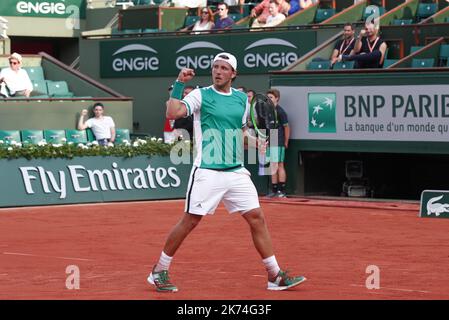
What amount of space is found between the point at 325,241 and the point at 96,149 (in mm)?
6900

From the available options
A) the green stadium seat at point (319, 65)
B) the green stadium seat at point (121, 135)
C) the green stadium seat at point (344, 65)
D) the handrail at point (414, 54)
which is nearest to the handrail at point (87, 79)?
the green stadium seat at point (121, 135)

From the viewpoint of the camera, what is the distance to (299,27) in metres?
23.6

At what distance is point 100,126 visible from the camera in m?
21.8

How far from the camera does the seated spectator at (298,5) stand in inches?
966

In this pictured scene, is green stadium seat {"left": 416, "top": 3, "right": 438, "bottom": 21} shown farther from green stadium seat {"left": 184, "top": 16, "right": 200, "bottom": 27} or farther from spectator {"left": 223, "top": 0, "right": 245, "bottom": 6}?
green stadium seat {"left": 184, "top": 16, "right": 200, "bottom": 27}

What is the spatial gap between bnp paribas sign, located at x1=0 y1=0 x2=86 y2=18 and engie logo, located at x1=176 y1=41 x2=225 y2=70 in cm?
550

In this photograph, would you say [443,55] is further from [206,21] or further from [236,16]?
[236,16]

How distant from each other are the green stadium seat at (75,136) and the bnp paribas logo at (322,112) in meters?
4.36

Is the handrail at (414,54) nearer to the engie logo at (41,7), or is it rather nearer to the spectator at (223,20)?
the spectator at (223,20)

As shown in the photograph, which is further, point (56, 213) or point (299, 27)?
point (299, 27)

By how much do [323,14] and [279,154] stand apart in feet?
14.9

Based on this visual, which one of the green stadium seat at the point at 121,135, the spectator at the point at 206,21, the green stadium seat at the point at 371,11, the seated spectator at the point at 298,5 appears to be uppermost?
the seated spectator at the point at 298,5
